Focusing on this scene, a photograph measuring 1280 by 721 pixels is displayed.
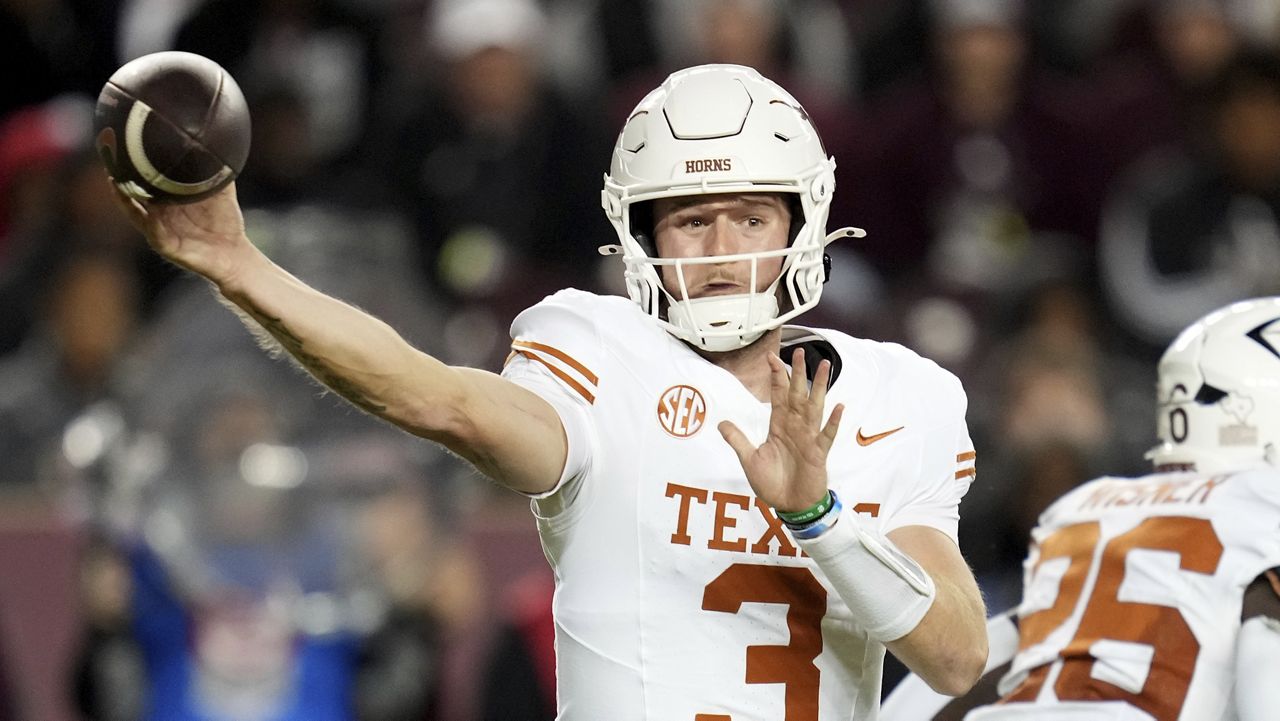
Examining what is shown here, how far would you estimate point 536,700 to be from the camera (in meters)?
6.03

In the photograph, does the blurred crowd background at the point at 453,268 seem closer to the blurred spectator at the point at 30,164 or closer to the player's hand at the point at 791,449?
the blurred spectator at the point at 30,164

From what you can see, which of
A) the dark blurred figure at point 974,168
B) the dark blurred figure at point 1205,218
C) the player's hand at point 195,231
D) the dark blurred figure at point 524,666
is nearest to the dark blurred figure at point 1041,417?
the dark blurred figure at point 1205,218

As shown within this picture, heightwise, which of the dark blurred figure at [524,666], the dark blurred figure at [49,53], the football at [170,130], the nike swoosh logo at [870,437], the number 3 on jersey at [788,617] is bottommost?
the dark blurred figure at [524,666]

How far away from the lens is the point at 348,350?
9.50 ft

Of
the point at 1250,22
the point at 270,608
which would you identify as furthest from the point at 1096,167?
the point at 270,608

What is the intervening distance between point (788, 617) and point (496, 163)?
4471 millimetres

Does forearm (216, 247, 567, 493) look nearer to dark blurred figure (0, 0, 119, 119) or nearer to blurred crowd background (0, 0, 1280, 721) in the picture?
blurred crowd background (0, 0, 1280, 721)

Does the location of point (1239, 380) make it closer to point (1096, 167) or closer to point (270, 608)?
point (270, 608)

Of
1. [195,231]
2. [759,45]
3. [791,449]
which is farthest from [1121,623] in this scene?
[759,45]

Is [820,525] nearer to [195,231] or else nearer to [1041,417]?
[195,231]

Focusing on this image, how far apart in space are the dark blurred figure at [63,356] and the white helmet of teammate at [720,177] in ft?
11.8

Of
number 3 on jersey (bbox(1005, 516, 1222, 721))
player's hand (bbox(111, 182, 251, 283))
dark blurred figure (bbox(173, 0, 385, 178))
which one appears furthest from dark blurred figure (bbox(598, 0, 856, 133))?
player's hand (bbox(111, 182, 251, 283))

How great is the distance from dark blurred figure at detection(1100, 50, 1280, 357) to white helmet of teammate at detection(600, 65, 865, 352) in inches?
168

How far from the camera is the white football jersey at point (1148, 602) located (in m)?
3.92
